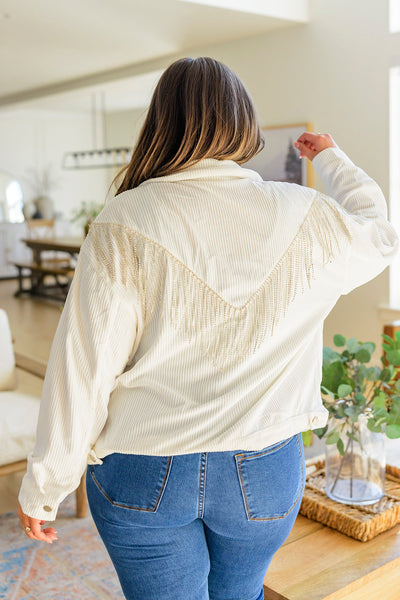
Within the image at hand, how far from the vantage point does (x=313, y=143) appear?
4.16ft

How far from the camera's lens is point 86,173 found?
12.3 m

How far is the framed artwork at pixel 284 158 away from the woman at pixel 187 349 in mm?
4242

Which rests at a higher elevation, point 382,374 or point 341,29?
point 341,29

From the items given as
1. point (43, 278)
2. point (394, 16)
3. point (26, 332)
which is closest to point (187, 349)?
point (394, 16)

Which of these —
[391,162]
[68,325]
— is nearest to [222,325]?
[68,325]

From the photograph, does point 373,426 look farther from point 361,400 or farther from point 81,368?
point 81,368

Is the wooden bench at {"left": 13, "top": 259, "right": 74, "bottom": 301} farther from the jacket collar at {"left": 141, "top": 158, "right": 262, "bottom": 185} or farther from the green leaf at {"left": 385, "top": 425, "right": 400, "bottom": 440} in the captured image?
the jacket collar at {"left": 141, "top": 158, "right": 262, "bottom": 185}

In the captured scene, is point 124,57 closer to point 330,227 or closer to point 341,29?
point 341,29

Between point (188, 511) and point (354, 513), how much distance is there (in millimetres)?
924

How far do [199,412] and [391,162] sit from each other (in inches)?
158

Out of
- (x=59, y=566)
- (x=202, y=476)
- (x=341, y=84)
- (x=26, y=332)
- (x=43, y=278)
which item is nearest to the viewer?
(x=202, y=476)

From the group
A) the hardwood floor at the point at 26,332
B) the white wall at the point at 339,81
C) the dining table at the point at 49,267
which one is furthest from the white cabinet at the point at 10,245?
the white wall at the point at 339,81

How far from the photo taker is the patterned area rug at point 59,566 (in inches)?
88.8

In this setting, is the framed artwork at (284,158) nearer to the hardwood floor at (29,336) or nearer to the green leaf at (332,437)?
the hardwood floor at (29,336)
